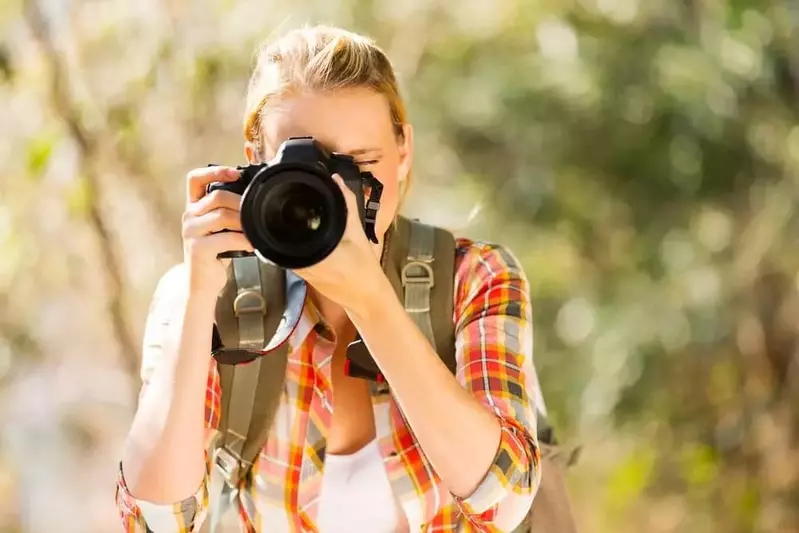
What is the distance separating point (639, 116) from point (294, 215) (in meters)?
0.98

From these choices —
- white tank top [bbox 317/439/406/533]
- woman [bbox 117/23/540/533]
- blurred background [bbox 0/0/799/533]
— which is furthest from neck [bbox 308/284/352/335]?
blurred background [bbox 0/0/799/533]

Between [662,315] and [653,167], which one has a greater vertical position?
[653,167]

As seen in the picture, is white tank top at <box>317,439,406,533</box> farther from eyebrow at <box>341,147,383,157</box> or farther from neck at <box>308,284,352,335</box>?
eyebrow at <box>341,147,383,157</box>

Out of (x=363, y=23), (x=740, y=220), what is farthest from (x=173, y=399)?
(x=740, y=220)

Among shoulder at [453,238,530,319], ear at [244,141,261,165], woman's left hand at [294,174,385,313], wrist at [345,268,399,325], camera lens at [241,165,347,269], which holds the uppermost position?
ear at [244,141,261,165]

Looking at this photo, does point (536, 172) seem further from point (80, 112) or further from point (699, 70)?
point (80, 112)

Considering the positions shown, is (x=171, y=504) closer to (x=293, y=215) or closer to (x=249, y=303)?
(x=249, y=303)

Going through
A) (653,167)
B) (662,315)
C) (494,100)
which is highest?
(494,100)

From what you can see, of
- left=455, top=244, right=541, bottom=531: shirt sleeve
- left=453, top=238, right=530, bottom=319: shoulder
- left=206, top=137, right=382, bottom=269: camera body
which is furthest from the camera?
left=453, top=238, right=530, bottom=319: shoulder

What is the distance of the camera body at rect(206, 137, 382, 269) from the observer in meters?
0.67

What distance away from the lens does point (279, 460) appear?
87cm

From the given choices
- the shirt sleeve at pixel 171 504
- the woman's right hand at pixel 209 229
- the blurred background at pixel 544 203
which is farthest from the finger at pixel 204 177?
the blurred background at pixel 544 203

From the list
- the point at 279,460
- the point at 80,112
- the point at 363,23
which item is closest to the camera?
the point at 279,460

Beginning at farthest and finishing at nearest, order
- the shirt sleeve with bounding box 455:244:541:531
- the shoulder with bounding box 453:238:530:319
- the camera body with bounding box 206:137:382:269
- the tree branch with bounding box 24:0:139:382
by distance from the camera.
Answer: the tree branch with bounding box 24:0:139:382 → the shoulder with bounding box 453:238:530:319 → the shirt sleeve with bounding box 455:244:541:531 → the camera body with bounding box 206:137:382:269
